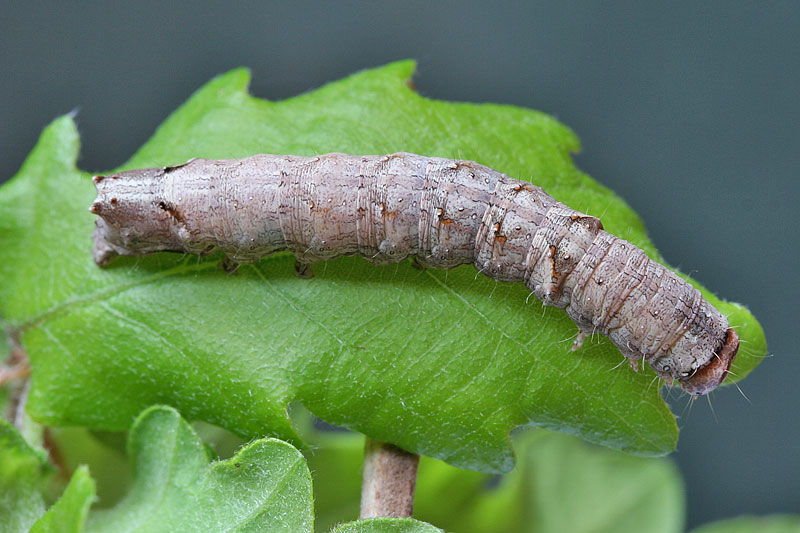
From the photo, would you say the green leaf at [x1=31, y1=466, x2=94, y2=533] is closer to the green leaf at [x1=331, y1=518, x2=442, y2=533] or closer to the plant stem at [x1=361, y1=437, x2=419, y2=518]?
the green leaf at [x1=331, y1=518, x2=442, y2=533]

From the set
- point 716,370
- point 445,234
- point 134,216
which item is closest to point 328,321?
point 445,234

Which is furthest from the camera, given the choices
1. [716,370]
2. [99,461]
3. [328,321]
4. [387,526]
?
[99,461]

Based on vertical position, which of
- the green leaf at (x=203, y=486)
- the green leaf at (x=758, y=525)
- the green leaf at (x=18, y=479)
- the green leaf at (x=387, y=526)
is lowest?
the green leaf at (x=758, y=525)

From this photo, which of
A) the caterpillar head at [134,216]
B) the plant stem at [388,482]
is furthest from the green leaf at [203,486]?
the caterpillar head at [134,216]

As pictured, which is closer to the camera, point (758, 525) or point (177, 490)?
point (177, 490)

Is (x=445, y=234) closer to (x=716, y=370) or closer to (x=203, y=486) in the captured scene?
(x=716, y=370)

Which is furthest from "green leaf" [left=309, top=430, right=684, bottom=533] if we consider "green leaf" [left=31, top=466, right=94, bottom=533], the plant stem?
"green leaf" [left=31, top=466, right=94, bottom=533]

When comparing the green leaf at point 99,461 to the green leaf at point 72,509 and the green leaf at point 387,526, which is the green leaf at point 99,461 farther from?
the green leaf at point 387,526
